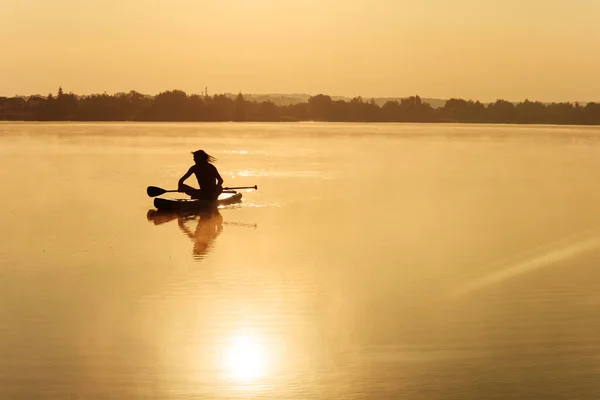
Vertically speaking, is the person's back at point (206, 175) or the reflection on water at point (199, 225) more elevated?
the person's back at point (206, 175)

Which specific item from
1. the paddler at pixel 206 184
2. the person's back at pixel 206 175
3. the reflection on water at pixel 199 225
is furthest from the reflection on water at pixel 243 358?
the paddler at pixel 206 184

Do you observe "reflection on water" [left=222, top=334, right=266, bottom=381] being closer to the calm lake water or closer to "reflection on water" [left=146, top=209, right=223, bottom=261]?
the calm lake water

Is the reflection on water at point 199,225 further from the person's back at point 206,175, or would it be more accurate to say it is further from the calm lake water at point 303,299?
the person's back at point 206,175

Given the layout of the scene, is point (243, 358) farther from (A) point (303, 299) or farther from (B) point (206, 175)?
(B) point (206, 175)

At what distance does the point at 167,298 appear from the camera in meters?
13.8

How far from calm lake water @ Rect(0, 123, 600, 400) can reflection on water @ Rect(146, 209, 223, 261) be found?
7cm

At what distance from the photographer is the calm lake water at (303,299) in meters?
9.62

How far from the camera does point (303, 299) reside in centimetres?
1376

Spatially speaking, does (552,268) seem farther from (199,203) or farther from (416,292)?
(199,203)

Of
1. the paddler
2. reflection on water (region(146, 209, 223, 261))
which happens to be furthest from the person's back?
reflection on water (region(146, 209, 223, 261))

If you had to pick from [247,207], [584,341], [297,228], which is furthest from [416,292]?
[247,207]

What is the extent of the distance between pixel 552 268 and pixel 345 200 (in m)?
13.4

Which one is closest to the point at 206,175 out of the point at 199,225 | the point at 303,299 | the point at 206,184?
the point at 206,184

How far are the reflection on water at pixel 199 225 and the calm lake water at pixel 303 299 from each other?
7 centimetres
